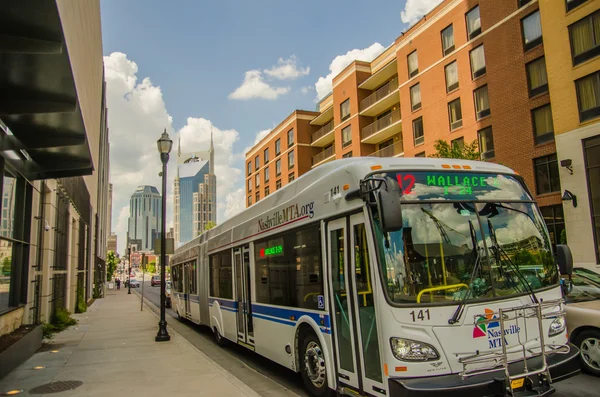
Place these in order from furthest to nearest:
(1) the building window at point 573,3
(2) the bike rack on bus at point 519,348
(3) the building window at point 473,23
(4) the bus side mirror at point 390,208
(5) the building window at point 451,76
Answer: (5) the building window at point 451,76 → (3) the building window at point 473,23 → (1) the building window at point 573,3 → (2) the bike rack on bus at point 519,348 → (4) the bus side mirror at point 390,208

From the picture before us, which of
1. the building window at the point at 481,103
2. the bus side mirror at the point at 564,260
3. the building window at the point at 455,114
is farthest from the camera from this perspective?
the building window at the point at 455,114

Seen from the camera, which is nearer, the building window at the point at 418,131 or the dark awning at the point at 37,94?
the dark awning at the point at 37,94

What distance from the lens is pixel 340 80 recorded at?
46125mm

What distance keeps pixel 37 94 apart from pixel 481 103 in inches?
1074

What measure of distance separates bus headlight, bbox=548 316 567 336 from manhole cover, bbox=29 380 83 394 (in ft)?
22.8

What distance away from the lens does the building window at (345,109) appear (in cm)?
4500

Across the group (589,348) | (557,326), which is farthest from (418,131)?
(557,326)

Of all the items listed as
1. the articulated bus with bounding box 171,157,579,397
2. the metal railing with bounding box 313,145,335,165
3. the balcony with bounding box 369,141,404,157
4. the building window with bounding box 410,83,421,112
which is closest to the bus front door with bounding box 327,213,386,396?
the articulated bus with bounding box 171,157,579,397

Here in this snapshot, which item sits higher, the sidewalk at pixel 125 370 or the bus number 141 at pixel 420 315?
the bus number 141 at pixel 420 315

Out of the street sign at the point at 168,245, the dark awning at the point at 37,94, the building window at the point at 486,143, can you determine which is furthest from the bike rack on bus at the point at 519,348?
the building window at the point at 486,143

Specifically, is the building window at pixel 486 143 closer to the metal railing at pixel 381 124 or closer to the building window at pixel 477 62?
the building window at pixel 477 62

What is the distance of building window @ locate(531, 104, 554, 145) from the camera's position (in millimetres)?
A: 24359

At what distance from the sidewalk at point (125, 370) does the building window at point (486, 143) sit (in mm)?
21997

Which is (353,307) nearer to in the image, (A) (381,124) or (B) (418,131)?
(B) (418,131)
